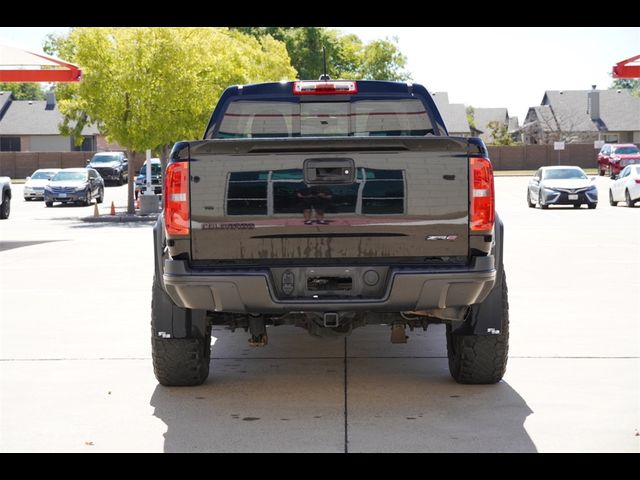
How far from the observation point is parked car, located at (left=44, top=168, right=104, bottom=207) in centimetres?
3928

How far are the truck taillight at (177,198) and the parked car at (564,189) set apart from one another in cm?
2627

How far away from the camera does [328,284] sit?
6.57m

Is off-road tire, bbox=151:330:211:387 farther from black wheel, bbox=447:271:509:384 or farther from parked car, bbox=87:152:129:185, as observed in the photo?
parked car, bbox=87:152:129:185

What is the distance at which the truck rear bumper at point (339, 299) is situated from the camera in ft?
21.1

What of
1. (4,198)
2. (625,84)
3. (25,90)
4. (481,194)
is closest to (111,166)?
(4,198)

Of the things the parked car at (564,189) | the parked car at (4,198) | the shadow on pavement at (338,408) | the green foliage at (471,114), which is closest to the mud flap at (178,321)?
the shadow on pavement at (338,408)

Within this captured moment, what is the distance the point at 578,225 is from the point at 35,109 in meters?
75.3

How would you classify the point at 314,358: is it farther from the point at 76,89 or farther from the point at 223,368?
the point at 76,89

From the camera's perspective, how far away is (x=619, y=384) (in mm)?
7551

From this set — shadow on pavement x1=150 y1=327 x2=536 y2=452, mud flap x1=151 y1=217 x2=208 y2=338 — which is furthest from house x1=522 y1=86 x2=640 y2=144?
mud flap x1=151 y1=217 x2=208 y2=338

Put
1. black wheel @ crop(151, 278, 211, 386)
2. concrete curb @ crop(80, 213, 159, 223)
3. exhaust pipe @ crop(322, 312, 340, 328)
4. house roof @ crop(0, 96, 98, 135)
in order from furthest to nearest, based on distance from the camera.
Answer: house roof @ crop(0, 96, 98, 135), concrete curb @ crop(80, 213, 159, 223), black wheel @ crop(151, 278, 211, 386), exhaust pipe @ crop(322, 312, 340, 328)

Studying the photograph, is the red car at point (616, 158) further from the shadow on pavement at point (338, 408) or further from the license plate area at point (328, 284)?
the license plate area at point (328, 284)

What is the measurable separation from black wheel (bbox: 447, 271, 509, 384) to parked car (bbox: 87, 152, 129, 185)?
53.9m

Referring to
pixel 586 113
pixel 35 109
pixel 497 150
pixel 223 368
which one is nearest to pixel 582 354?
pixel 223 368
